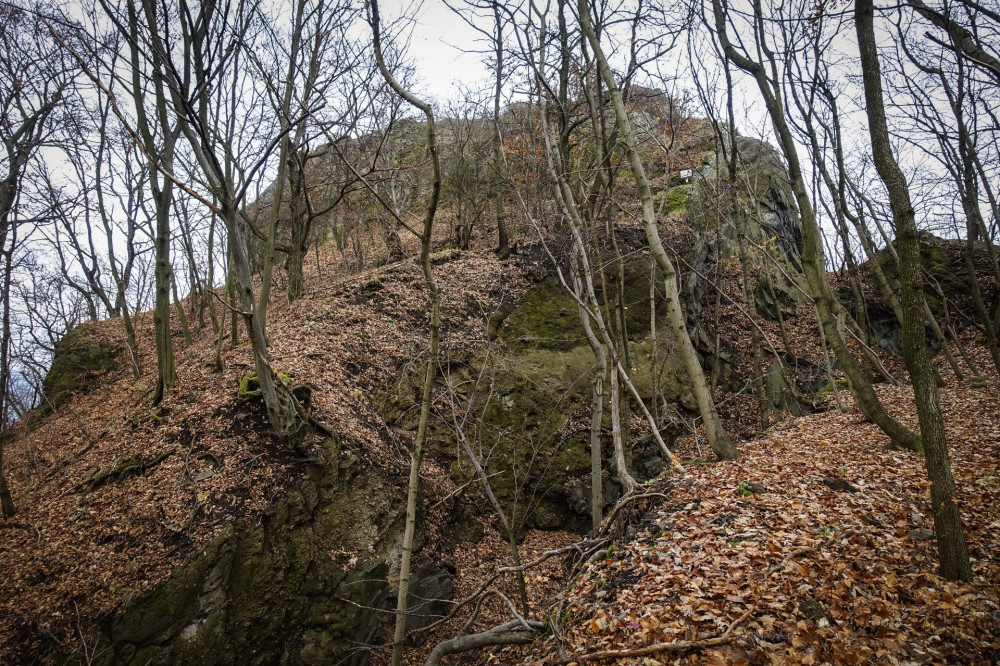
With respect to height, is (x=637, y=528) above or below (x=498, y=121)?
below

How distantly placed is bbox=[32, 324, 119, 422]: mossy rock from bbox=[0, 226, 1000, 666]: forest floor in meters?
2.37

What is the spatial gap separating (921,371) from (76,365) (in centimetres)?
1810

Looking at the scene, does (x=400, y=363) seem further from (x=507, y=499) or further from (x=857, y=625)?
(x=857, y=625)

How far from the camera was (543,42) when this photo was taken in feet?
26.7

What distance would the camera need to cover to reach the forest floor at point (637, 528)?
309 centimetres

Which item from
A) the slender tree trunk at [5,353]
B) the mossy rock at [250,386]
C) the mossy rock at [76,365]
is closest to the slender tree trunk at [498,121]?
the mossy rock at [250,386]

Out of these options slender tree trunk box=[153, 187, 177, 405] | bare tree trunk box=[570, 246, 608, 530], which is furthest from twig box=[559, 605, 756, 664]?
slender tree trunk box=[153, 187, 177, 405]

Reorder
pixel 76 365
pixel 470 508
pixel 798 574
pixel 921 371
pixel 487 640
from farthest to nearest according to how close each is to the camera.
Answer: pixel 76 365 < pixel 470 508 < pixel 487 640 < pixel 798 574 < pixel 921 371

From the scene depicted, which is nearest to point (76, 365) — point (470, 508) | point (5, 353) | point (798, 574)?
point (5, 353)

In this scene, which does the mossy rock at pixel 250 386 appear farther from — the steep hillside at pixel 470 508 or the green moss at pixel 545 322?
the green moss at pixel 545 322

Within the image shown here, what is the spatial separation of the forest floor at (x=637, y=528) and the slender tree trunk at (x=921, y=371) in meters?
0.27

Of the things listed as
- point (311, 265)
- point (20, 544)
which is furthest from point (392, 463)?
point (311, 265)

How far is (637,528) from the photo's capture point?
4.89 meters

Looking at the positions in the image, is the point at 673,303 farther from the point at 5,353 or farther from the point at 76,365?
the point at 76,365
